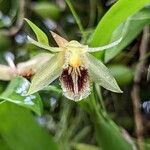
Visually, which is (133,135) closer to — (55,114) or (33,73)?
(55,114)

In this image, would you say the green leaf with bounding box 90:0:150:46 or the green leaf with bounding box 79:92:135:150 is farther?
the green leaf with bounding box 79:92:135:150

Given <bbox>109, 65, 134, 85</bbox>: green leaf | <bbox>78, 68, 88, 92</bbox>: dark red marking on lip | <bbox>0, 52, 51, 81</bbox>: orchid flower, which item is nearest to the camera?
<bbox>78, 68, 88, 92</bbox>: dark red marking on lip

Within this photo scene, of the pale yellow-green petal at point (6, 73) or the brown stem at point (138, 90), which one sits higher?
the pale yellow-green petal at point (6, 73)

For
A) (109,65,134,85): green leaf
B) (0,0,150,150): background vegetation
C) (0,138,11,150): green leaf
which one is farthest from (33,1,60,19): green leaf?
(0,138,11,150): green leaf

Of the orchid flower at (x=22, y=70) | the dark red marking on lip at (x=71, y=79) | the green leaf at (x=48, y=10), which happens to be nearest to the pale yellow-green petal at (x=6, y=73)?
the orchid flower at (x=22, y=70)

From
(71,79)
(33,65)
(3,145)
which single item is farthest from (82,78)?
(3,145)

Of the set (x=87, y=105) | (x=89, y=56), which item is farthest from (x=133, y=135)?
(x=89, y=56)

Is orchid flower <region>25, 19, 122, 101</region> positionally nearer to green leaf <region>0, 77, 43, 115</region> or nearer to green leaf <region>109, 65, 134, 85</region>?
green leaf <region>0, 77, 43, 115</region>

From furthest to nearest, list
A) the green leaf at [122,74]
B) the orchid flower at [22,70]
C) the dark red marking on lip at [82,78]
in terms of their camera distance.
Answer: the green leaf at [122,74] < the orchid flower at [22,70] < the dark red marking on lip at [82,78]

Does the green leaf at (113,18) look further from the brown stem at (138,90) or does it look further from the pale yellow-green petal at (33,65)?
the brown stem at (138,90)
